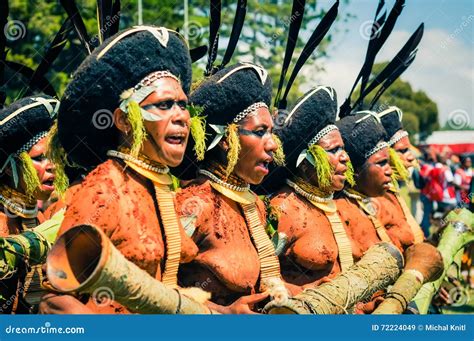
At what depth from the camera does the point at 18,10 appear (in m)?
16.3

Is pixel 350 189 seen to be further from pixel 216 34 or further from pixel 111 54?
pixel 111 54

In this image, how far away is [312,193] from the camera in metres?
6.50

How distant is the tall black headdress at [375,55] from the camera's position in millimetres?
7574

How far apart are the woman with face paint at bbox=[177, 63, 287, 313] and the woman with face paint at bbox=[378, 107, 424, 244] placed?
314 centimetres

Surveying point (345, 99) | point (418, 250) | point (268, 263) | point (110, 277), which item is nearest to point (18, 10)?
point (345, 99)

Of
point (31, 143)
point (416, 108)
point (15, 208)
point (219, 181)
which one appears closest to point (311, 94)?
point (219, 181)

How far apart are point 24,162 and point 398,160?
4.23 m

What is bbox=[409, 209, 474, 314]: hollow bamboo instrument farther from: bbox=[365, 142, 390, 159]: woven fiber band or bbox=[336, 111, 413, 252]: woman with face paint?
bbox=[365, 142, 390, 159]: woven fiber band

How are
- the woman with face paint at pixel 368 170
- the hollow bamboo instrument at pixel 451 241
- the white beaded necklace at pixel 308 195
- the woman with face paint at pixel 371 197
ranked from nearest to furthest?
the white beaded necklace at pixel 308 195 < the woman with face paint at pixel 371 197 < the woman with face paint at pixel 368 170 < the hollow bamboo instrument at pixel 451 241

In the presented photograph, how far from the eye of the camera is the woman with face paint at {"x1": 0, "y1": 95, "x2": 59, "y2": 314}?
225 inches

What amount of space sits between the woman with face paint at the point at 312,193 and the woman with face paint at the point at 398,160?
70.6 inches

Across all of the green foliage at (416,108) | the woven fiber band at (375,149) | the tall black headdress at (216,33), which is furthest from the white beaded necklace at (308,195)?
the green foliage at (416,108)

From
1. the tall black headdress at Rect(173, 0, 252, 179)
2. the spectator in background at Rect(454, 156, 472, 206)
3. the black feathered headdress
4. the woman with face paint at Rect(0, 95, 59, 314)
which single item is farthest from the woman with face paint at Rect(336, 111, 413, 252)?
the spectator in background at Rect(454, 156, 472, 206)

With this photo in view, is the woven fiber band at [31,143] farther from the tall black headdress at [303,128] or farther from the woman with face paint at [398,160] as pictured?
the woman with face paint at [398,160]
